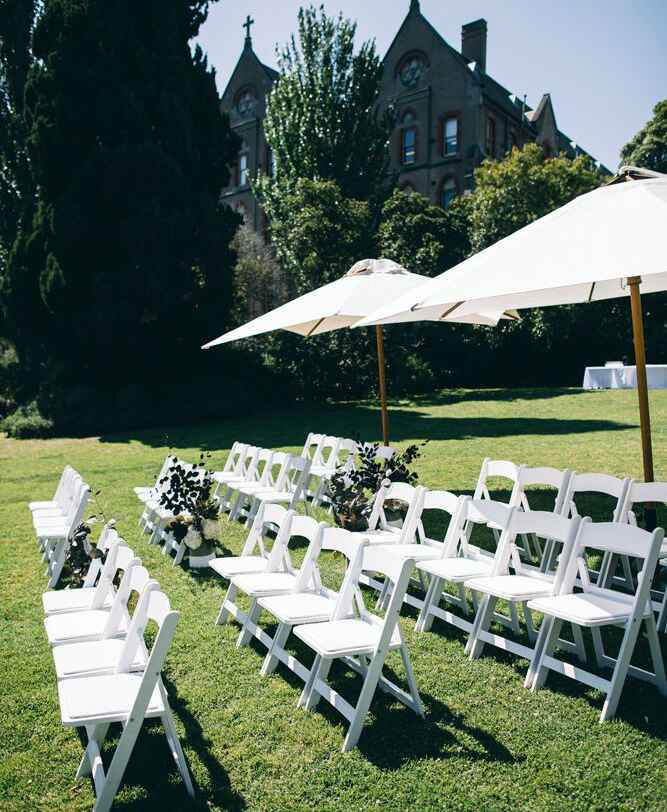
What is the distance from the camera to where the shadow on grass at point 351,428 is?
1590 cm

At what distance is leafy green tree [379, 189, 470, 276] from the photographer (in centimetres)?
2561

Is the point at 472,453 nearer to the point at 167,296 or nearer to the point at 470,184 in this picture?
the point at 167,296

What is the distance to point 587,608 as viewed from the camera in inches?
168

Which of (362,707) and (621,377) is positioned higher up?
(621,377)

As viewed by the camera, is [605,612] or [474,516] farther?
[474,516]

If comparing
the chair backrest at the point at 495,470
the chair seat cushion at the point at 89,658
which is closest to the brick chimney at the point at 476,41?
the chair backrest at the point at 495,470

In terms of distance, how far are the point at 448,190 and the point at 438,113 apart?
167 inches

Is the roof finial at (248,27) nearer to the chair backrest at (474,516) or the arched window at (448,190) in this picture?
the arched window at (448,190)

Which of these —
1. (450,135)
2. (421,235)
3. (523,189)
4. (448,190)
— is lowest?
(421,235)

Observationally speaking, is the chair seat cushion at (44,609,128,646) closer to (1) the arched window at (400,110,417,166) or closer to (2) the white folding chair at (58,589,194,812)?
(2) the white folding chair at (58,589,194,812)

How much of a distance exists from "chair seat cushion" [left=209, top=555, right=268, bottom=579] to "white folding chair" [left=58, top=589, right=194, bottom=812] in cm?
166

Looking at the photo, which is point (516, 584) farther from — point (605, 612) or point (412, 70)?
point (412, 70)

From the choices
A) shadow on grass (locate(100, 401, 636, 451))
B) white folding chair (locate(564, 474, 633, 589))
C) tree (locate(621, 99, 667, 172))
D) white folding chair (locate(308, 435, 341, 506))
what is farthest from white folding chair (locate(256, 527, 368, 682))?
tree (locate(621, 99, 667, 172))

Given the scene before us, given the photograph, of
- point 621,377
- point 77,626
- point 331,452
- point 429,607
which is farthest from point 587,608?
point 621,377
